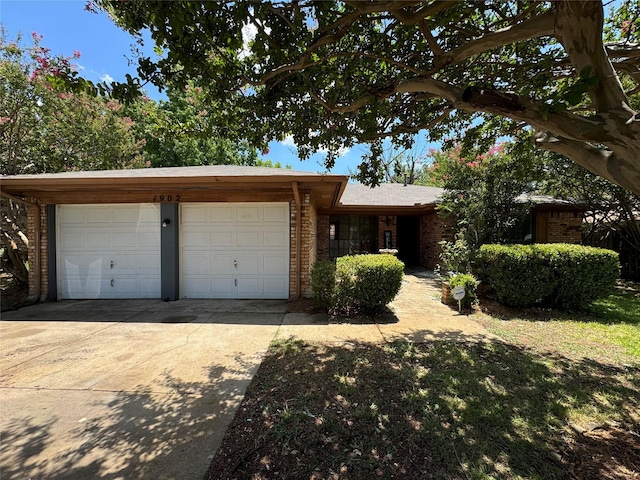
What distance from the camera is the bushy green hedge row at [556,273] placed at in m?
5.74

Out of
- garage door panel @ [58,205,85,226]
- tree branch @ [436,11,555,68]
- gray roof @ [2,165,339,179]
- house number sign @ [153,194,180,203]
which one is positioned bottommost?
garage door panel @ [58,205,85,226]

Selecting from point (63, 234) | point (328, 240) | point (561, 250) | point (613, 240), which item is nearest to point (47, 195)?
point (63, 234)

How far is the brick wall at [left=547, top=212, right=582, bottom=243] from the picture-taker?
1118 cm

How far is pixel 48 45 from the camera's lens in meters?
8.36

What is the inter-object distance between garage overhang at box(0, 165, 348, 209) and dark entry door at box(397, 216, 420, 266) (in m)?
7.74

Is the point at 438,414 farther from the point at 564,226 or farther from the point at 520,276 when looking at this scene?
the point at 564,226

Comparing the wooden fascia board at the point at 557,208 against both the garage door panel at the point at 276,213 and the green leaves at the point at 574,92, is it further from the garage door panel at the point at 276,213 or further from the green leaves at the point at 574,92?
the green leaves at the point at 574,92

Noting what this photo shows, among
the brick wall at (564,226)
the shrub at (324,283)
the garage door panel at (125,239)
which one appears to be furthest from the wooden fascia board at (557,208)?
the garage door panel at (125,239)

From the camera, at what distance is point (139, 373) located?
11.0 ft

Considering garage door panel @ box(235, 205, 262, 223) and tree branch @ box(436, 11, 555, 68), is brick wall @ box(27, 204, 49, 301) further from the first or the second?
tree branch @ box(436, 11, 555, 68)

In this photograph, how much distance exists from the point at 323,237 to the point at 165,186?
7.56 m

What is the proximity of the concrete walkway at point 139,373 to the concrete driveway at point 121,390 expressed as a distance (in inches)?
0.4

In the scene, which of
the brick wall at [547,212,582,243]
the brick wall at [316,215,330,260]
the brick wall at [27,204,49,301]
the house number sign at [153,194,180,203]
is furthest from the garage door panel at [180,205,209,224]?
the brick wall at [547,212,582,243]

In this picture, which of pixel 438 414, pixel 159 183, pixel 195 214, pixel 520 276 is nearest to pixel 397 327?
pixel 438 414
